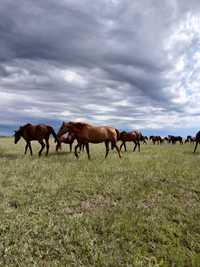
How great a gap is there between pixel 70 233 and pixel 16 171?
7.38m

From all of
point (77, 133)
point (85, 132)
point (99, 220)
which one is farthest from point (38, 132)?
point (99, 220)

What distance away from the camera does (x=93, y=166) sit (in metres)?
15.1

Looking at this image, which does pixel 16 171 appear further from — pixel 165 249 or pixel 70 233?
pixel 165 249

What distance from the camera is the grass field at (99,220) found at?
5789 mm

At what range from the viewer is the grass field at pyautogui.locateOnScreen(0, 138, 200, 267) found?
19.0 feet

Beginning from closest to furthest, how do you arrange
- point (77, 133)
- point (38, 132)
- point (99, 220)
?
point (99, 220) → point (77, 133) → point (38, 132)

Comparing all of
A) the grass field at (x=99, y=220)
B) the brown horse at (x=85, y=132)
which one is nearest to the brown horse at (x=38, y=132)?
the brown horse at (x=85, y=132)

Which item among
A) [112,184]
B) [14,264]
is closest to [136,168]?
[112,184]

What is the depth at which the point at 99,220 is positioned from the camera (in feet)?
24.2

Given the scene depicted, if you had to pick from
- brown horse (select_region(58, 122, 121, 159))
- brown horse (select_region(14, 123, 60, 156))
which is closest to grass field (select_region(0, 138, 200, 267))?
brown horse (select_region(58, 122, 121, 159))

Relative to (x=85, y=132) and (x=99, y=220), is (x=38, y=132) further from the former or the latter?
(x=99, y=220)

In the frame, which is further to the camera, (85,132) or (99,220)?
(85,132)

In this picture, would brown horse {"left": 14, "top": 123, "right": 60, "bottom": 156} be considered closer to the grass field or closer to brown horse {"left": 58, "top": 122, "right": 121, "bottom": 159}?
brown horse {"left": 58, "top": 122, "right": 121, "bottom": 159}

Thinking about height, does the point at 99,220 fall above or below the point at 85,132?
below
